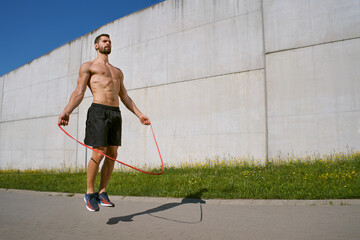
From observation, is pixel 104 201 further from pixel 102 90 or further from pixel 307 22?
pixel 307 22

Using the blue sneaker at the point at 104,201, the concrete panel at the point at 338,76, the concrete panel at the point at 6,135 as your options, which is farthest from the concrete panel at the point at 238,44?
the concrete panel at the point at 6,135

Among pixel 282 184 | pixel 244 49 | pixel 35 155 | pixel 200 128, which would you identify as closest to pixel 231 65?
pixel 244 49

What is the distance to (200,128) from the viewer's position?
11766mm

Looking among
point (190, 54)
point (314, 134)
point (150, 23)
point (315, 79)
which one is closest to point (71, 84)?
point (150, 23)

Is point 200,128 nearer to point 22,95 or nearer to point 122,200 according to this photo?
point 122,200

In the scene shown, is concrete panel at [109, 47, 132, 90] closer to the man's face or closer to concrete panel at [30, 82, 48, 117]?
concrete panel at [30, 82, 48, 117]

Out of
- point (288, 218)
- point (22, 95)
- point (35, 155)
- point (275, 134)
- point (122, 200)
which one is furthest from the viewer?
point (22, 95)

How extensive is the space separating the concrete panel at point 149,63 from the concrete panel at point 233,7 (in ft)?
8.74

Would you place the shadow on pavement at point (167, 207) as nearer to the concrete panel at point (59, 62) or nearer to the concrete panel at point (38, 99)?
the concrete panel at point (59, 62)

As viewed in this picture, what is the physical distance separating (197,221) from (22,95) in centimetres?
1951

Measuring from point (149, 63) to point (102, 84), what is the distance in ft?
31.1

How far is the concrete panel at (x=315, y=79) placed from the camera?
933cm

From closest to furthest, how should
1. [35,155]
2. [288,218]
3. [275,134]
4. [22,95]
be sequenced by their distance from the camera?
[288,218] < [275,134] < [35,155] < [22,95]

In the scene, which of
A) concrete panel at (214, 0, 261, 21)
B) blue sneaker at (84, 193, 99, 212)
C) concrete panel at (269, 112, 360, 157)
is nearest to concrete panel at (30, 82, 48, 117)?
concrete panel at (214, 0, 261, 21)
